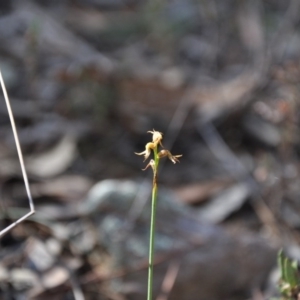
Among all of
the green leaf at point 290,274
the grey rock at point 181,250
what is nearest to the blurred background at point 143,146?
the grey rock at point 181,250

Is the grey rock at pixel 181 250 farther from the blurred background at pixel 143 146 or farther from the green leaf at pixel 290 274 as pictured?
the green leaf at pixel 290 274

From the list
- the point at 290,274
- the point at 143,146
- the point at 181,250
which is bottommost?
the point at 290,274

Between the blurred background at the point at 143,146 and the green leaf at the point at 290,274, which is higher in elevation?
the blurred background at the point at 143,146

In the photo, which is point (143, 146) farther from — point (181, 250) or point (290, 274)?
point (290, 274)

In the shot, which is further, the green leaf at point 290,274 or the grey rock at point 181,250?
the grey rock at point 181,250

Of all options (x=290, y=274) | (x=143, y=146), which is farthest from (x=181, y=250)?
(x=143, y=146)

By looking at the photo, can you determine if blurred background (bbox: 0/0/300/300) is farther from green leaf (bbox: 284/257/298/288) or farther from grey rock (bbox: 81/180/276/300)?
green leaf (bbox: 284/257/298/288)

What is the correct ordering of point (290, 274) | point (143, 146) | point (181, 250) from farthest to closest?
point (143, 146)
point (181, 250)
point (290, 274)

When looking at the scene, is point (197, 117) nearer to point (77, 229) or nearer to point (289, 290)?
point (77, 229)

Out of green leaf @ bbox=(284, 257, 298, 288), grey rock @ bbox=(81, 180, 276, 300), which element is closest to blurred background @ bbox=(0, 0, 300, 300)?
grey rock @ bbox=(81, 180, 276, 300)
